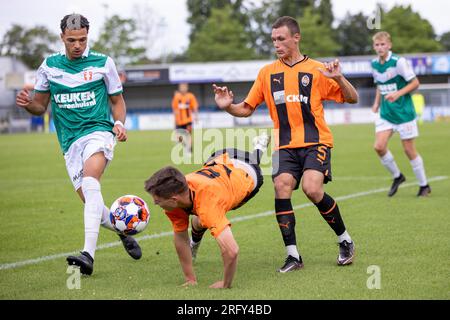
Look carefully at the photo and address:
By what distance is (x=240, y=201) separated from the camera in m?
6.12

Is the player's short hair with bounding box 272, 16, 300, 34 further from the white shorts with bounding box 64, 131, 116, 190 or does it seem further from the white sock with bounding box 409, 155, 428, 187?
the white sock with bounding box 409, 155, 428, 187

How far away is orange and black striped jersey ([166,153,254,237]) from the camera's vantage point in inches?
220

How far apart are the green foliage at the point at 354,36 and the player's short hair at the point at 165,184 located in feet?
268

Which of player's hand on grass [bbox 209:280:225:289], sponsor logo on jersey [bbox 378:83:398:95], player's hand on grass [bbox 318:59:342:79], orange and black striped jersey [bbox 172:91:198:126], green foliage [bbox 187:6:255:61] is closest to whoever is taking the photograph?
player's hand on grass [bbox 209:280:225:289]

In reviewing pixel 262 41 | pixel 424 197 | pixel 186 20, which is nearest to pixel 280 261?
pixel 424 197

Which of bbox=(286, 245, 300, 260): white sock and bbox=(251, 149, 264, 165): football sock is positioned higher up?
bbox=(251, 149, 264, 165): football sock

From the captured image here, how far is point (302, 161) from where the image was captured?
6.73 meters

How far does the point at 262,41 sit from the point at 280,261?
7949 cm

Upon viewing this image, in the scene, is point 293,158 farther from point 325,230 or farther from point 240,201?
point 325,230

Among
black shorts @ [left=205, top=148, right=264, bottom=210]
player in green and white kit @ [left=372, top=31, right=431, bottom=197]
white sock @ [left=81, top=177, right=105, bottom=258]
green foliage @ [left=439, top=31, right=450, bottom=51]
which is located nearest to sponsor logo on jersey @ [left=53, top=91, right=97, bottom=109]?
white sock @ [left=81, top=177, right=105, bottom=258]

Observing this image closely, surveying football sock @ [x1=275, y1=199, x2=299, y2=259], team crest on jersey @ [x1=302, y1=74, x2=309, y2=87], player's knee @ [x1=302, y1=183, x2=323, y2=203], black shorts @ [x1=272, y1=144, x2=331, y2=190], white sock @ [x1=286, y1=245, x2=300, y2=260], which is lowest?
white sock @ [x1=286, y1=245, x2=300, y2=260]

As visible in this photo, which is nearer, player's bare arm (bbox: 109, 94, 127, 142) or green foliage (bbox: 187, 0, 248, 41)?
player's bare arm (bbox: 109, 94, 127, 142)

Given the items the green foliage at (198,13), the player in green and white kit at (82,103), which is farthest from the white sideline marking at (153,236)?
the green foliage at (198,13)

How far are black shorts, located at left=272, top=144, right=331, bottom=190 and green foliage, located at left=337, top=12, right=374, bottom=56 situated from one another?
8029 centimetres
